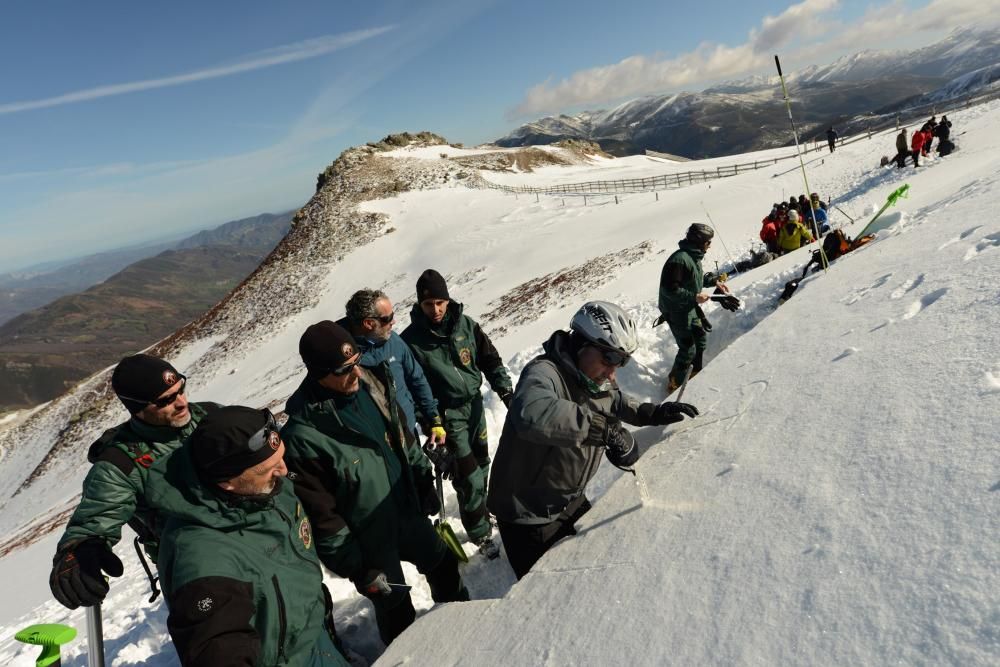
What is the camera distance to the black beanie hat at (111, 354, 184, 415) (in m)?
3.30

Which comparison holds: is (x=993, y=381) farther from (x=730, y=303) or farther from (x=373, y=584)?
(x=730, y=303)

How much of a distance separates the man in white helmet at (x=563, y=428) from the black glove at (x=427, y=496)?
76cm

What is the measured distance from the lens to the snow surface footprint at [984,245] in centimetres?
421

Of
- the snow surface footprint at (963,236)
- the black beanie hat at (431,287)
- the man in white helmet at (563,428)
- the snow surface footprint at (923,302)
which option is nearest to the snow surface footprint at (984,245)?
the snow surface footprint at (963,236)

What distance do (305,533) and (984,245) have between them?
235 inches

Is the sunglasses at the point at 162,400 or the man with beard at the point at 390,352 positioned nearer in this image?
the sunglasses at the point at 162,400

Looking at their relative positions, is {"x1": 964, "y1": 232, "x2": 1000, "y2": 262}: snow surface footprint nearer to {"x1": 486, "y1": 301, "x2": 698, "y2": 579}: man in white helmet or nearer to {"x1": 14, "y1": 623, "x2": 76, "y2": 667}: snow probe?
{"x1": 486, "y1": 301, "x2": 698, "y2": 579}: man in white helmet

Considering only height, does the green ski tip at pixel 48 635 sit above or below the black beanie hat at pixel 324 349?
below

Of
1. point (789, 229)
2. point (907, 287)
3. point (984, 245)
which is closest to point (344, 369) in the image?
point (907, 287)

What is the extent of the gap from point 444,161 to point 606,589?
54.9 metres

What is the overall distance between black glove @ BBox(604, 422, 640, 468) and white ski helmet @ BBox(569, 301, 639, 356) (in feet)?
1.48

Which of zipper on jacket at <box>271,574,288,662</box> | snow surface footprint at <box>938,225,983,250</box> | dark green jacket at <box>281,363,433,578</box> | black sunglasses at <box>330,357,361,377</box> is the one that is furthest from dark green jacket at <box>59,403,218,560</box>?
snow surface footprint at <box>938,225,983,250</box>

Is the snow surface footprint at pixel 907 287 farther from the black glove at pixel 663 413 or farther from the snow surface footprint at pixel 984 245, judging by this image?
the black glove at pixel 663 413

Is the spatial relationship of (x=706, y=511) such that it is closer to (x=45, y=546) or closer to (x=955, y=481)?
(x=955, y=481)
